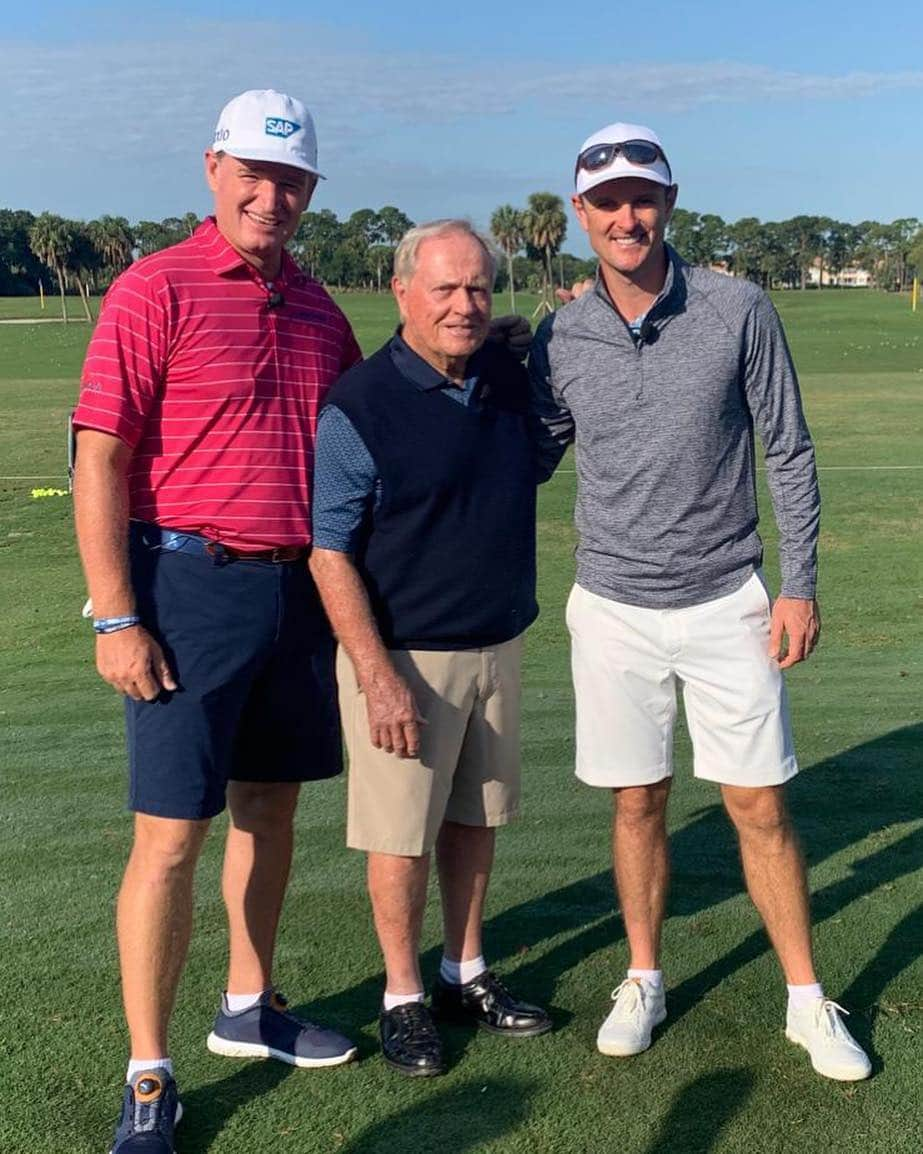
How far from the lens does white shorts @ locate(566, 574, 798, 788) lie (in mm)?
3324

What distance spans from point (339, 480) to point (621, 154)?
106 cm

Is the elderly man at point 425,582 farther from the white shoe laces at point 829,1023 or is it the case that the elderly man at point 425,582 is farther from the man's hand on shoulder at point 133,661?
the white shoe laces at point 829,1023

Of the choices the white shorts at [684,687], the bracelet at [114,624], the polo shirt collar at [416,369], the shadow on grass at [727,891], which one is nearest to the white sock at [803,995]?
the shadow on grass at [727,891]

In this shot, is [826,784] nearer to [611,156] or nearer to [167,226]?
[611,156]

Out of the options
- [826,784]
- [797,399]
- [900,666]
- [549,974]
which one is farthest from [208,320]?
[900,666]

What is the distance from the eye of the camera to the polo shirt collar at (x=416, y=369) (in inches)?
125

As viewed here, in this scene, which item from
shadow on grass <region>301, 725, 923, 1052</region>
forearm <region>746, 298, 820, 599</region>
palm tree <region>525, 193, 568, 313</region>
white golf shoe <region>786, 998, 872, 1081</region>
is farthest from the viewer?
palm tree <region>525, 193, 568, 313</region>

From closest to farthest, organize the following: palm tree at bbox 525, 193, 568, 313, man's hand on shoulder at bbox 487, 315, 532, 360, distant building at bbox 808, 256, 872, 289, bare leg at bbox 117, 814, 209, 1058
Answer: bare leg at bbox 117, 814, 209, 1058 → man's hand on shoulder at bbox 487, 315, 532, 360 → palm tree at bbox 525, 193, 568, 313 → distant building at bbox 808, 256, 872, 289

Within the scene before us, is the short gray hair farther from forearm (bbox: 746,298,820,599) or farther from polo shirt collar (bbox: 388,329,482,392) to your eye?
forearm (bbox: 746,298,820,599)

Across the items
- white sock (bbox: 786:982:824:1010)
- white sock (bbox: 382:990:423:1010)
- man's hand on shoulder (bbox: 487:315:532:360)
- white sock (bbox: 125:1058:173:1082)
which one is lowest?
white sock (bbox: 382:990:423:1010)

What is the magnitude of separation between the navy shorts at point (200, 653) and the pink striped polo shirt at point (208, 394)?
68 millimetres

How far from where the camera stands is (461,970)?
3.55 meters

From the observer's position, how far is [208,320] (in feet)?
9.86

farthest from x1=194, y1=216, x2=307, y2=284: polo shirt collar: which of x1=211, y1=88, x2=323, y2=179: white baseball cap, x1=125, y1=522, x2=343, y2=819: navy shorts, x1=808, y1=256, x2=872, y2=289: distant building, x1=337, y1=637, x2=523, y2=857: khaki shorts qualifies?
x1=808, y1=256, x2=872, y2=289: distant building
